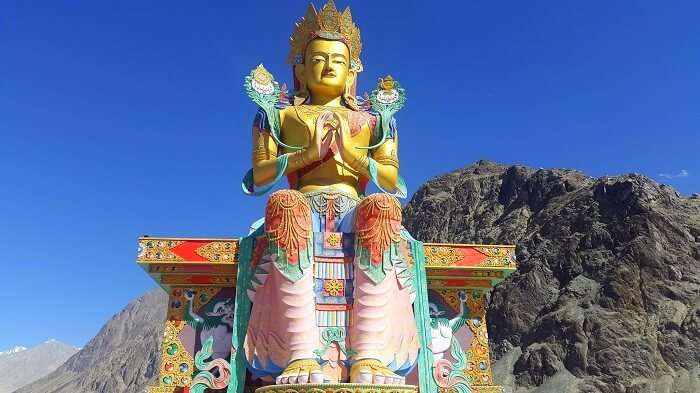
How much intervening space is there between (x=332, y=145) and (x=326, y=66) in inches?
55.3

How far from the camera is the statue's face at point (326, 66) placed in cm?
805

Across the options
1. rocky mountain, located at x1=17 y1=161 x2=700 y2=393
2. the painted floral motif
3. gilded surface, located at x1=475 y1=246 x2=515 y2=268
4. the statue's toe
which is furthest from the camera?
rocky mountain, located at x1=17 y1=161 x2=700 y2=393

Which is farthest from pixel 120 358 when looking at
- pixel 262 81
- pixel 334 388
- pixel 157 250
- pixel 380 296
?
pixel 334 388

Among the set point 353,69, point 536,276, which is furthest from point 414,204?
point 353,69

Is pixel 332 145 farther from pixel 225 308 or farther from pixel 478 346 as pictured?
pixel 478 346

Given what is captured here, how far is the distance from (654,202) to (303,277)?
6248cm

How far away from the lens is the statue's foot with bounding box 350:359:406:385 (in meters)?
5.48

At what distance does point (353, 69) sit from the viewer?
8.67 meters

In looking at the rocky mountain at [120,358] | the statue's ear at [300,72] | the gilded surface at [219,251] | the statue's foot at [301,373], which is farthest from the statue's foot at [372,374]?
the rocky mountain at [120,358]

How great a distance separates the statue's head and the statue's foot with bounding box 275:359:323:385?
362 cm

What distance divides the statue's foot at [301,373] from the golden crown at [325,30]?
4.23m

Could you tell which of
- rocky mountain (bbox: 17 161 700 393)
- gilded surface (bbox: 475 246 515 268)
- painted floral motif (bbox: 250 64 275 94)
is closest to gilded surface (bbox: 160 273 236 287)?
painted floral motif (bbox: 250 64 275 94)

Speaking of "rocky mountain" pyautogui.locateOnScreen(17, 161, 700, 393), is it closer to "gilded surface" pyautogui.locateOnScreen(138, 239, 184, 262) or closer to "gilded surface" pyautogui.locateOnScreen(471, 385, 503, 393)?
"gilded surface" pyautogui.locateOnScreen(471, 385, 503, 393)

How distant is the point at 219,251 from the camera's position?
714cm
